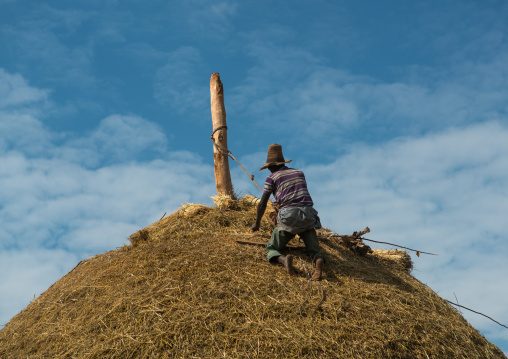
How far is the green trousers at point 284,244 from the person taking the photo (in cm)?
848

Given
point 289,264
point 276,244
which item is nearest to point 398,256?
point 276,244

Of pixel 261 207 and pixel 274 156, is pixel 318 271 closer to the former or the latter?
pixel 261 207

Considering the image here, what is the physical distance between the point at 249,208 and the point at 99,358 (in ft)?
16.7

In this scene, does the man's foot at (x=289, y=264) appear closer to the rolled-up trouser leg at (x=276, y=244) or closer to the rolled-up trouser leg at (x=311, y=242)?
the rolled-up trouser leg at (x=276, y=244)

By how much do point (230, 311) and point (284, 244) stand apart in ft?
6.19

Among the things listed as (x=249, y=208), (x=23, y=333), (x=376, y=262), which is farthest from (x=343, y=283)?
Result: (x=23, y=333)

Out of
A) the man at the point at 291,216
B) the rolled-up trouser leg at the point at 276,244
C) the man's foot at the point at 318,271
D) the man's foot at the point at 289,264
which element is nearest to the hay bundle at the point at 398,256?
the man at the point at 291,216

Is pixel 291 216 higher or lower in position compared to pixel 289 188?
lower

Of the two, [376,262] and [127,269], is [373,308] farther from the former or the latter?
[127,269]

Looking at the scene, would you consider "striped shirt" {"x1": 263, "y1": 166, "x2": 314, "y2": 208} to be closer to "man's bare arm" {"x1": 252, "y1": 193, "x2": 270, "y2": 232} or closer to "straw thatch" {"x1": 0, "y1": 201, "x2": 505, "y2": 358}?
"man's bare arm" {"x1": 252, "y1": 193, "x2": 270, "y2": 232}

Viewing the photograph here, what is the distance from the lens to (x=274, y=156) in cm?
905

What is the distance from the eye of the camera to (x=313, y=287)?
781 cm

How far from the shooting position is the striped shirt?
846cm

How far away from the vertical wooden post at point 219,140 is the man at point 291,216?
290 centimetres
